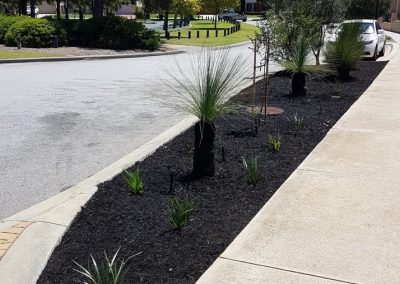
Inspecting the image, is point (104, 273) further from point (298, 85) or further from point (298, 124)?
point (298, 85)

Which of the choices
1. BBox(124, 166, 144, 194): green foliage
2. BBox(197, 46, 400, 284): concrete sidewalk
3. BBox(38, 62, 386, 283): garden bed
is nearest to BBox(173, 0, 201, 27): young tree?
BBox(38, 62, 386, 283): garden bed

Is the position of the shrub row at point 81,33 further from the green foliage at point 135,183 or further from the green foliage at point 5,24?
the green foliage at point 135,183

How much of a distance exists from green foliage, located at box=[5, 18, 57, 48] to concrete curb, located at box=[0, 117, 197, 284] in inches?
792

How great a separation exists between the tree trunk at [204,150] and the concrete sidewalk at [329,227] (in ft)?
2.56

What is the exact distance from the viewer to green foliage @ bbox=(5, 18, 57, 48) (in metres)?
24.1

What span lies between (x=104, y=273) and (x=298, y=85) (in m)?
7.81

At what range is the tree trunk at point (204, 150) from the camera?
5375 millimetres

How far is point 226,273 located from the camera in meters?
3.59

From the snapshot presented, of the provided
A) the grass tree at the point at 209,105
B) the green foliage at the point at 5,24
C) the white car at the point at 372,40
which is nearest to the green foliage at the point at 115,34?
the green foliage at the point at 5,24

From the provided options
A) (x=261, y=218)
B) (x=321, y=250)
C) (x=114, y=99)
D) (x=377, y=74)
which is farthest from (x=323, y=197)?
(x=377, y=74)

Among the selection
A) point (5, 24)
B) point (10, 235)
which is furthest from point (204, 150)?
point (5, 24)

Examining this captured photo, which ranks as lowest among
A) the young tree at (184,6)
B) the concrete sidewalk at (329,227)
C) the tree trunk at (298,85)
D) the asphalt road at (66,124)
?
the asphalt road at (66,124)

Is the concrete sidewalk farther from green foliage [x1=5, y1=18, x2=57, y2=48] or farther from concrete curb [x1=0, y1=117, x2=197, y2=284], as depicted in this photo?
green foliage [x1=5, y1=18, x2=57, y2=48]

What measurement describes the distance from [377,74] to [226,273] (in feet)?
40.9
